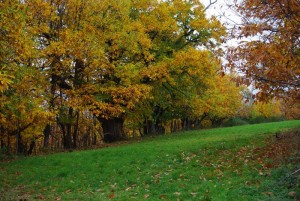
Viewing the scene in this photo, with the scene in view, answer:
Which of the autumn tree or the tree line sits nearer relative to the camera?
the autumn tree

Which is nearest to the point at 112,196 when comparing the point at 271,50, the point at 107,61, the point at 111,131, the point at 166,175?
the point at 166,175

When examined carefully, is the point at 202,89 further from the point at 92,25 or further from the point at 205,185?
the point at 205,185

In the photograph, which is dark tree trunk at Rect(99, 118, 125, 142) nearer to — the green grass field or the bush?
the green grass field

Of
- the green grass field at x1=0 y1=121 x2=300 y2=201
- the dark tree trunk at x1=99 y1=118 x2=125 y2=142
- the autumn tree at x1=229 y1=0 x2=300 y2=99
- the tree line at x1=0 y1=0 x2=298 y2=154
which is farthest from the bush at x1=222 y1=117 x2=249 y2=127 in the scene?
the autumn tree at x1=229 y1=0 x2=300 y2=99

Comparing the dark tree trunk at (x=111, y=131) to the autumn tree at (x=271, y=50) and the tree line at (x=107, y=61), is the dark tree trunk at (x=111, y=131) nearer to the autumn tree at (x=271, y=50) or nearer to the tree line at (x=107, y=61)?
the tree line at (x=107, y=61)

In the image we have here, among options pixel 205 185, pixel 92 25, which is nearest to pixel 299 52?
pixel 205 185

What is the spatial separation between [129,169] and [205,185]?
12.0 feet

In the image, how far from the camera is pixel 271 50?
25.4ft

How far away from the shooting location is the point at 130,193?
8773 mm

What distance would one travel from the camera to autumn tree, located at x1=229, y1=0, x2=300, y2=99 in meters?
7.45

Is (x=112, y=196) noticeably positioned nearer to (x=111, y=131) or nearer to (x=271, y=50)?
(x=271, y=50)

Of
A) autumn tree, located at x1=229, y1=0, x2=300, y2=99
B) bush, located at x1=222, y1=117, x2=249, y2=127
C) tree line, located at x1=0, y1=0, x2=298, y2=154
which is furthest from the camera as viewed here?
bush, located at x1=222, y1=117, x2=249, y2=127

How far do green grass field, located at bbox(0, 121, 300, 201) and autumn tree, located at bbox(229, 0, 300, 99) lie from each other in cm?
215

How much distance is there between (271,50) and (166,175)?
16.2 ft
